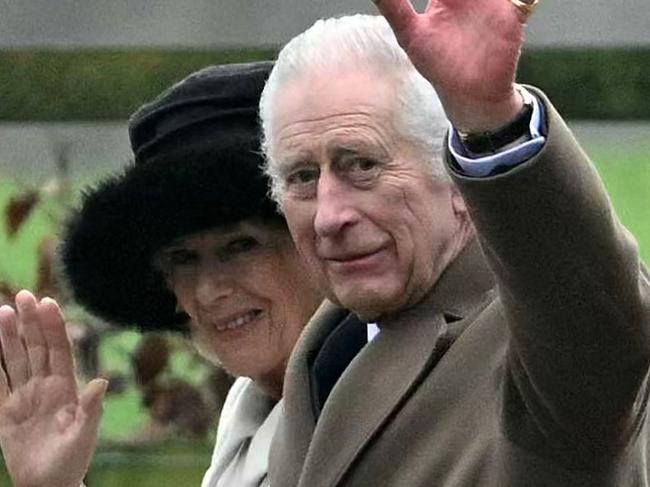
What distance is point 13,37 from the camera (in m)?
5.11

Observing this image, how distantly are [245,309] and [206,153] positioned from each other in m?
0.28

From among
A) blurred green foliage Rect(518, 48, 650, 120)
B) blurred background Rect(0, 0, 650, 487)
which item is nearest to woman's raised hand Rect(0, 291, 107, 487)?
blurred background Rect(0, 0, 650, 487)

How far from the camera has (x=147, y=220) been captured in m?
3.08

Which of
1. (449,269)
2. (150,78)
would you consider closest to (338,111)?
(449,269)

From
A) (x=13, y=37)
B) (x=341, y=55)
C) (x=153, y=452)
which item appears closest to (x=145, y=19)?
(x=13, y=37)

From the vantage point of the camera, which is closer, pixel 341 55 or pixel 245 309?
pixel 341 55

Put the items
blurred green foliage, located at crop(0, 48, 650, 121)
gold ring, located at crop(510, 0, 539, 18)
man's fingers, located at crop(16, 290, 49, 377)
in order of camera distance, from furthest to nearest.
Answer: blurred green foliage, located at crop(0, 48, 650, 121), man's fingers, located at crop(16, 290, 49, 377), gold ring, located at crop(510, 0, 539, 18)

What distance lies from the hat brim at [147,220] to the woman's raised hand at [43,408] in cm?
26

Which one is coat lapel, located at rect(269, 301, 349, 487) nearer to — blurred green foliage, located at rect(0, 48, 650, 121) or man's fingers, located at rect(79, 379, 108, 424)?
man's fingers, located at rect(79, 379, 108, 424)

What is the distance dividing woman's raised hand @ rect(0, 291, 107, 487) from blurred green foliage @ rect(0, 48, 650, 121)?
7.07ft

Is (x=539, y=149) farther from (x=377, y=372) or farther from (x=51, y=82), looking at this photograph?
(x=51, y=82)

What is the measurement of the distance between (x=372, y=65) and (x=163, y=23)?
2893 mm

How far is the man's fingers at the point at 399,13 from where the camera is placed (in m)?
1.77

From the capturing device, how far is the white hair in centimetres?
229
